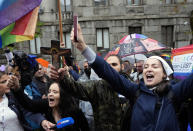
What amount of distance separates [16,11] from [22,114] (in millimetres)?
1595

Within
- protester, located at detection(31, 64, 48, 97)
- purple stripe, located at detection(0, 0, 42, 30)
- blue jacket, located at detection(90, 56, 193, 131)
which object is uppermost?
purple stripe, located at detection(0, 0, 42, 30)

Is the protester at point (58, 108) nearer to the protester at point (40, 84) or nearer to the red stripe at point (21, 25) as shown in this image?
the red stripe at point (21, 25)

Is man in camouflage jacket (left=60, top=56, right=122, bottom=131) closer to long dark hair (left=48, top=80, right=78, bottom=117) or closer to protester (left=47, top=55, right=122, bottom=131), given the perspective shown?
protester (left=47, top=55, right=122, bottom=131)

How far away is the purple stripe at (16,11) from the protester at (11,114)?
836 mm

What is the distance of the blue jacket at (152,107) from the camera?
1.83m

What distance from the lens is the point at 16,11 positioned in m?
3.06

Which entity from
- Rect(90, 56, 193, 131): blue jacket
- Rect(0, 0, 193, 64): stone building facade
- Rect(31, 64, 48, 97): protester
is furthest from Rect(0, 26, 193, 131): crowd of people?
Rect(0, 0, 193, 64): stone building facade

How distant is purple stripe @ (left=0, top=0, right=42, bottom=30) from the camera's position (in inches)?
115

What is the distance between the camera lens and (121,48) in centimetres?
373

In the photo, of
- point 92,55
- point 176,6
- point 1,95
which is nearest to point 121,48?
point 92,55

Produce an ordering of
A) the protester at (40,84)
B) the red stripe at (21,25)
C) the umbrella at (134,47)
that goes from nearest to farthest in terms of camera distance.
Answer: the red stripe at (21,25)
the umbrella at (134,47)
the protester at (40,84)

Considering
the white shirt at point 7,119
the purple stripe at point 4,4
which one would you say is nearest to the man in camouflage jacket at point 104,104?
the white shirt at point 7,119

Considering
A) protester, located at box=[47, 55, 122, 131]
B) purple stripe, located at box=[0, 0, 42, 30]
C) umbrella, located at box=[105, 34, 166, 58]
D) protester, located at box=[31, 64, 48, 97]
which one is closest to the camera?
protester, located at box=[47, 55, 122, 131]

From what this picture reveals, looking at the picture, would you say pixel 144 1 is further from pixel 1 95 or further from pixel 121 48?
pixel 1 95
